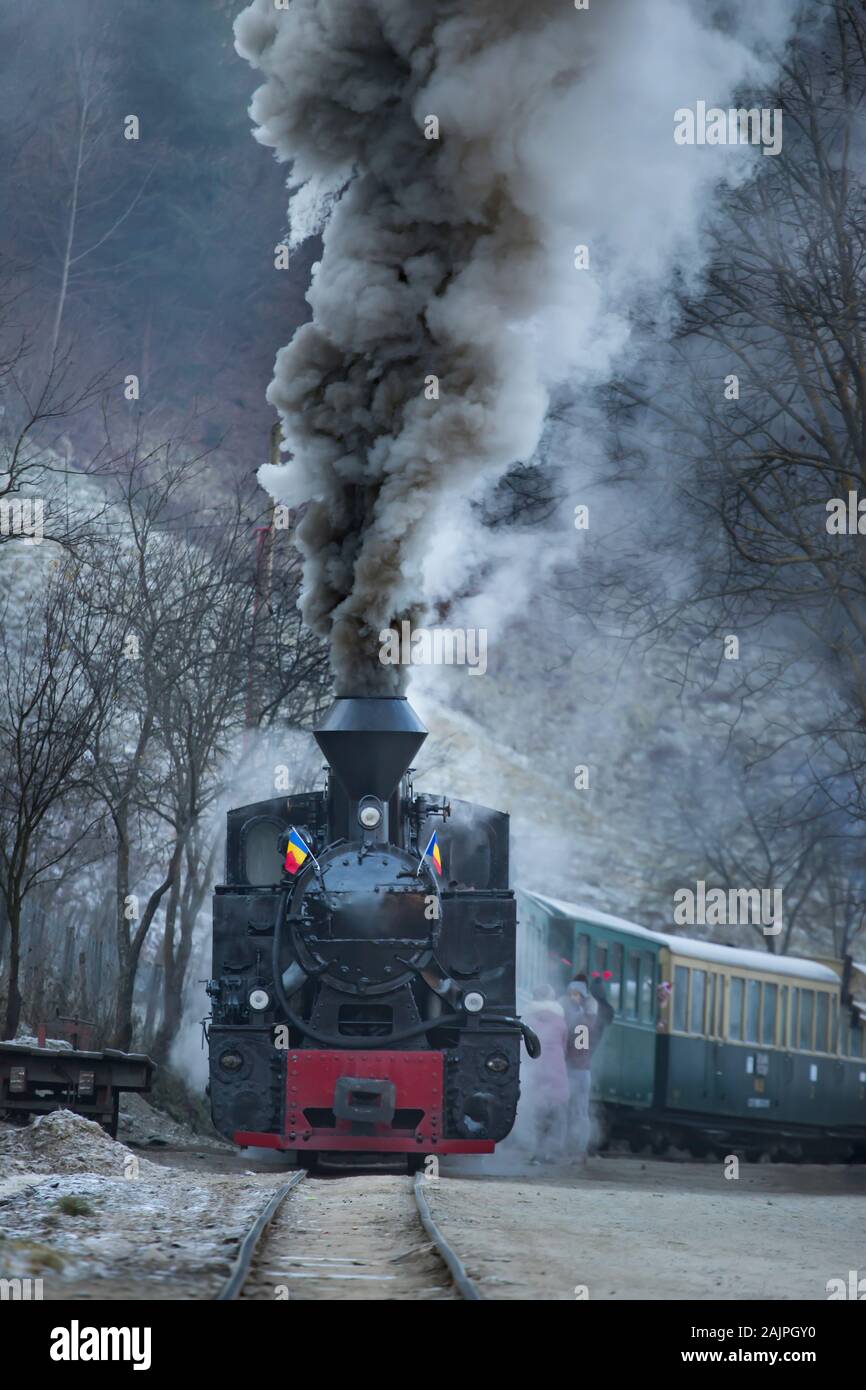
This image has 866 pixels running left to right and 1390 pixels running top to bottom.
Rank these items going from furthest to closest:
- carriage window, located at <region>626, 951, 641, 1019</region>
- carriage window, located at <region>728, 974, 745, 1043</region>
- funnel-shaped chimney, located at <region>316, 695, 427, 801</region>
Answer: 1. carriage window, located at <region>728, 974, 745, 1043</region>
2. carriage window, located at <region>626, 951, 641, 1019</region>
3. funnel-shaped chimney, located at <region>316, 695, 427, 801</region>

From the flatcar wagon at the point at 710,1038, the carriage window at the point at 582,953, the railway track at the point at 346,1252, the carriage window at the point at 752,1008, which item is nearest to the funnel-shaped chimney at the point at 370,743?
the railway track at the point at 346,1252

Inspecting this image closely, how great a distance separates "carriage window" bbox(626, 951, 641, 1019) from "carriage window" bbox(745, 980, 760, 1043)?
6.50ft

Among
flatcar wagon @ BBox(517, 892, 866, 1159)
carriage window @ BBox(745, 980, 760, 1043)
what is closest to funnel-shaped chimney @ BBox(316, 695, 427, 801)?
flatcar wagon @ BBox(517, 892, 866, 1159)

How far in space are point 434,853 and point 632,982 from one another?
311 inches

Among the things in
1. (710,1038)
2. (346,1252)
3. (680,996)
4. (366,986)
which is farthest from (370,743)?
(710,1038)

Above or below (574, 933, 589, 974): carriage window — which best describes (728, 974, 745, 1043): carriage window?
below

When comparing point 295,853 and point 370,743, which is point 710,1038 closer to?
point 295,853

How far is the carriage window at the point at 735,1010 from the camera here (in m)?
20.7

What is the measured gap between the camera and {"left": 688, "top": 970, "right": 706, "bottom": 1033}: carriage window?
2022 cm

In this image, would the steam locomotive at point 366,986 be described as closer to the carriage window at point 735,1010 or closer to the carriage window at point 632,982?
the carriage window at point 632,982

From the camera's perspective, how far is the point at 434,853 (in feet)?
40.2

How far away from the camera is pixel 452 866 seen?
12641 mm

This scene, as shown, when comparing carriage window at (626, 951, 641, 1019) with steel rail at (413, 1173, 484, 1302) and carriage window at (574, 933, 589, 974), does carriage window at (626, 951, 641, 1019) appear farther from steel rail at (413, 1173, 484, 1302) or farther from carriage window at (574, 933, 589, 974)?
steel rail at (413, 1173, 484, 1302)
